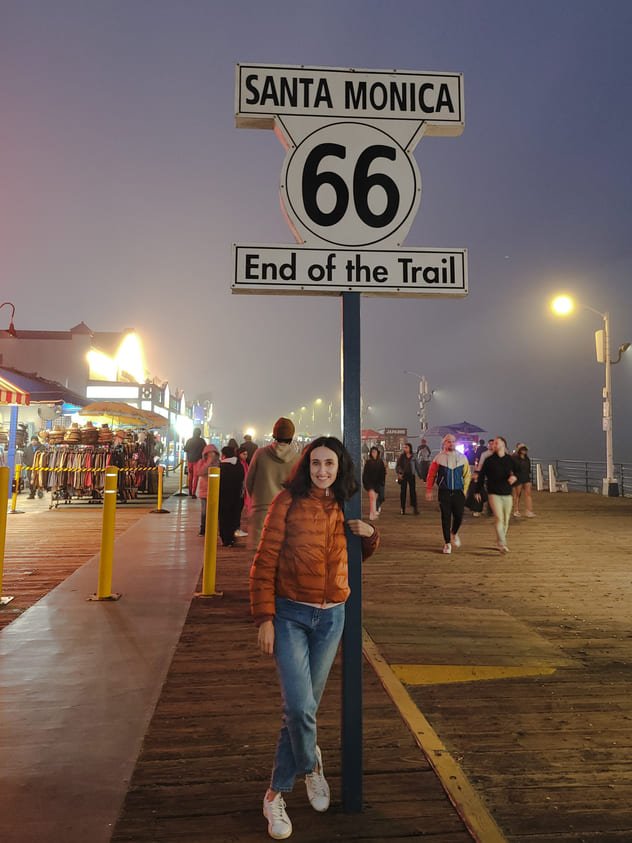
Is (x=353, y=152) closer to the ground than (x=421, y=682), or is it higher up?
higher up

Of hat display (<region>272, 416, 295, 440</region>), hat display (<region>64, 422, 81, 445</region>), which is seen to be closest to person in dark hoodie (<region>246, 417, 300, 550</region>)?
hat display (<region>272, 416, 295, 440</region>)

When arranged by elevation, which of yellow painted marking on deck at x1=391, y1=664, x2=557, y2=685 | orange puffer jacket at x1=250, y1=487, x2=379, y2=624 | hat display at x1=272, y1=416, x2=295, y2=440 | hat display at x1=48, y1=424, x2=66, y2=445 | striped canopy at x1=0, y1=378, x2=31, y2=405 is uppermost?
striped canopy at x1=0, y1=378, x2=31, y2=405

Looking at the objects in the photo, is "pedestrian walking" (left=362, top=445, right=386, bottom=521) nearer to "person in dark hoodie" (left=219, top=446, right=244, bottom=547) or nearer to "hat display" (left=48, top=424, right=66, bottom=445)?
"person in dark hoodie" (left=219, top=446, right=244, bottom=547)

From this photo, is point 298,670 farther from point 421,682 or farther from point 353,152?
point 353,152

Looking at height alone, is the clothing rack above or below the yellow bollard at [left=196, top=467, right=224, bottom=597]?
above

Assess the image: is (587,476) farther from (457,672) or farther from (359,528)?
(359,528)

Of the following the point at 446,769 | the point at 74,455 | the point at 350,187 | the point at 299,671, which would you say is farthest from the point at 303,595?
the point at 74,455

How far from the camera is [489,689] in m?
4.38

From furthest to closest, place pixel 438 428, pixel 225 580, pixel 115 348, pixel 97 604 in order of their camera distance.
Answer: pixel 115 348
pixel 438 428
pixel 225 580
pixel 97 604

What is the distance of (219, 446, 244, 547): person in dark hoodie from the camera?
1038 centimetres

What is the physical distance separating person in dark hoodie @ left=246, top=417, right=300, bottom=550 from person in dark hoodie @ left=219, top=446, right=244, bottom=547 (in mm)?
4274

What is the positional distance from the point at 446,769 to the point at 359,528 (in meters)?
1.54

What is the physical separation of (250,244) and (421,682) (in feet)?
11.6

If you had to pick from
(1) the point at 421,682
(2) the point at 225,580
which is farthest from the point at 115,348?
(1) the point at 421,682
